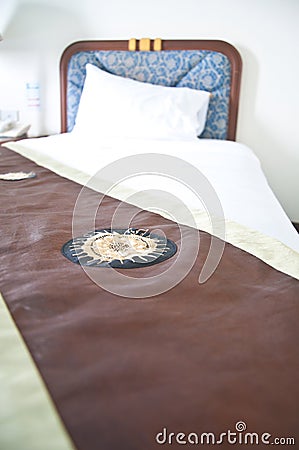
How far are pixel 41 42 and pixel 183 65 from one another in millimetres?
1037

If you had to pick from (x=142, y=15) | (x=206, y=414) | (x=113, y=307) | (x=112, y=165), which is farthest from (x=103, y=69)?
(x=206, y=414)

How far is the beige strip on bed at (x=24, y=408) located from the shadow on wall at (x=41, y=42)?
273cm

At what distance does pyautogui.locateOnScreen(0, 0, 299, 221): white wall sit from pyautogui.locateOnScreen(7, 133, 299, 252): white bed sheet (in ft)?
1.48

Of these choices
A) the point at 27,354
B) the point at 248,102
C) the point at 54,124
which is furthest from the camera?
the point at 54,124

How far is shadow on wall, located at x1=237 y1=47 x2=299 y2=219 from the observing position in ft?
8.83

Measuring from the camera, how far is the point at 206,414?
55cm

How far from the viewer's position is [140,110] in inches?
98.2

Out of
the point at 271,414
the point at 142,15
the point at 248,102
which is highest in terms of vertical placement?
the point at 142,15

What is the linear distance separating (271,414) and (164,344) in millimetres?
180

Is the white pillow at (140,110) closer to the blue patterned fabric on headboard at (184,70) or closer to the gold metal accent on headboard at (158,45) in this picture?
the blue patterned fabric on headboard at (184,70)

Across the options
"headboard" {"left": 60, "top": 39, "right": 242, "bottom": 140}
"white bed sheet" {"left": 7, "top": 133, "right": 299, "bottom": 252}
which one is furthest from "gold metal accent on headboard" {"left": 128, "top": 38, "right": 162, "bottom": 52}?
"white bed sheet" {"left": 7, "top": 133, "right": 299, "bottom": 252}

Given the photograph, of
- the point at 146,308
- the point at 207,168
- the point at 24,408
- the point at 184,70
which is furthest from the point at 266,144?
the point at 24,408

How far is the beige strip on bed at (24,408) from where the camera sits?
0.52 meters

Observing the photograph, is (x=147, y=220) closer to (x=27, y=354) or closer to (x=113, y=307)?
(x=113, y=307)
